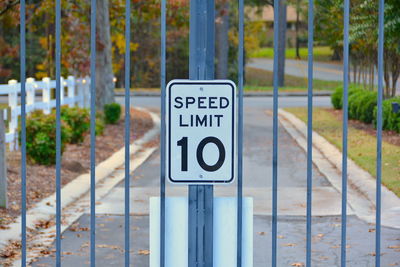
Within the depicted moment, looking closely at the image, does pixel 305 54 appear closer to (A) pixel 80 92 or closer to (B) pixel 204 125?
(A) pixel 80 92

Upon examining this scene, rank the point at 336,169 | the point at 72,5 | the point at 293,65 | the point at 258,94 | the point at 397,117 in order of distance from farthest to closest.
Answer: the point at 293,65, the point at 258,94, the point at 72,5, the point at 397,117, the point at 336,169

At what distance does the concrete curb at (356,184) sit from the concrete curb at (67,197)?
11.6ft

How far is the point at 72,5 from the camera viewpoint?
23.3 m

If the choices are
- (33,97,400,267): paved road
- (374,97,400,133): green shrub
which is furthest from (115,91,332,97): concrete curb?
(33,97,400,267): paved road

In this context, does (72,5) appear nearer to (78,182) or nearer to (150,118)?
(150,118)

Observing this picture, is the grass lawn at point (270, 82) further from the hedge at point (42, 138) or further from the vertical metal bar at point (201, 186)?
the vertical metal bar at point (201, 186)

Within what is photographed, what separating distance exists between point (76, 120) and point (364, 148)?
5490 mm

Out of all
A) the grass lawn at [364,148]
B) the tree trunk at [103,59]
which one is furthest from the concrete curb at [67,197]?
the tree trunk at [103,59]

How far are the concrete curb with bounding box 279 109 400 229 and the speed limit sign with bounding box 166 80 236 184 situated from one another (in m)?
5.44

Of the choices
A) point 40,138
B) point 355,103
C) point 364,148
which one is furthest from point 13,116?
point 355,103

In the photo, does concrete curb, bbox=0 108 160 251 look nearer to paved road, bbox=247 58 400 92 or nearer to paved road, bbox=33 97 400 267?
paved road, bbox=33 97 400 267

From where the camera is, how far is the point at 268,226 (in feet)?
33.6

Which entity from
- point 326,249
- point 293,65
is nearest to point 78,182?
point 326,249

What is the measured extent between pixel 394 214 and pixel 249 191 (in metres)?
2.82
